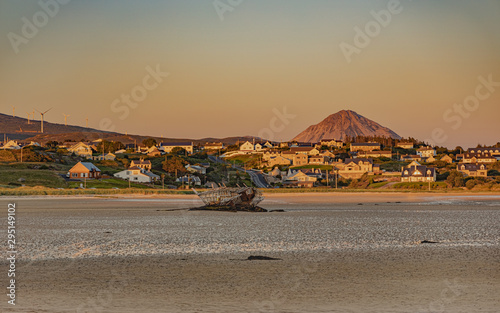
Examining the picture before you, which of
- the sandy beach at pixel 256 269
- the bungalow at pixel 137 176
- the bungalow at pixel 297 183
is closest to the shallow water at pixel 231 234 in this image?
the sandy beach at pixel 256 269

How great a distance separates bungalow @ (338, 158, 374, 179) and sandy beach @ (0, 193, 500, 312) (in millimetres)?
132132

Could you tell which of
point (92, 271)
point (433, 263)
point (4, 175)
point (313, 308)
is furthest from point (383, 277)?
point (4, 175)

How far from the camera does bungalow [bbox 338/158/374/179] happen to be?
528ft

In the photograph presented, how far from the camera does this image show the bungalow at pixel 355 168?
161000 millimetres

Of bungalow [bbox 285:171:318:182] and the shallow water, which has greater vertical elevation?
bungalow [bbox 285:171:318:182]

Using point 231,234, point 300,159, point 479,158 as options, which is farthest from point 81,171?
point 479,158

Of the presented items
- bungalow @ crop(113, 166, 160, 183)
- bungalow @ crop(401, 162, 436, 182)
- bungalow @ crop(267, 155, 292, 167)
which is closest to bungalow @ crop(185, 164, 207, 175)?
bungalow @ crop(113, 166, 160, 183)

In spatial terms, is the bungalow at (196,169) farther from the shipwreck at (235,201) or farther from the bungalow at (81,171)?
the shipwreck at (235,201)

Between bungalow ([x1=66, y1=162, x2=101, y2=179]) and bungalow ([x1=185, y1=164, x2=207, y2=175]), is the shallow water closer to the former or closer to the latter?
bungalow ([x1=66, y1=162, x2=101, y2=179])

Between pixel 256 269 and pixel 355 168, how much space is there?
15201cm

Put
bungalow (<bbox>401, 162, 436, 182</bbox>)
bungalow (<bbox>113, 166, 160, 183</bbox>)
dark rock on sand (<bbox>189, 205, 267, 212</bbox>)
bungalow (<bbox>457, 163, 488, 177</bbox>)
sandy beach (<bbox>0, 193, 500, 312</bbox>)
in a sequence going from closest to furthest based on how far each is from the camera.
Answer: sandy beach (<bbox>0, 193, 500, 312</bbox>)
dark rock on sand (<bbox>189, 205, 267, 212</bbox>)
bungalow (<bbox>113, 166, 160, 183</bbox>)
bungalow (<bbox>401, 162, 436, 182</bbox>)
bungalow (<bbox>457, 163, 488, 177</bbox>)

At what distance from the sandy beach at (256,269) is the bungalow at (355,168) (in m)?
132

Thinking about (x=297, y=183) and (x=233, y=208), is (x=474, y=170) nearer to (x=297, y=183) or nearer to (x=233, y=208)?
(x=297, y=183)

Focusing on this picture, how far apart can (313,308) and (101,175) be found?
4289 inches
